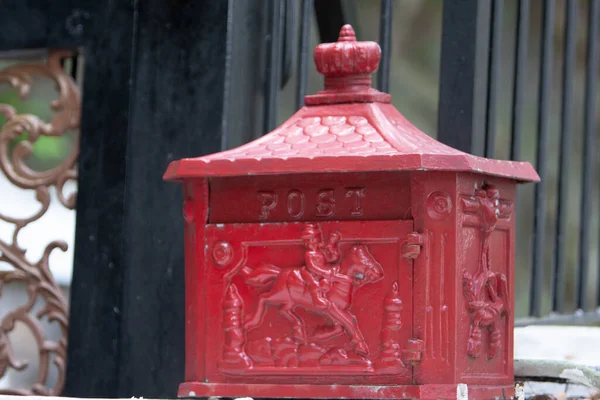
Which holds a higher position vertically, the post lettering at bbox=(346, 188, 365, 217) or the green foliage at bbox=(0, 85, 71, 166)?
the green foliage at bbox=(0, 85, 71, 166)

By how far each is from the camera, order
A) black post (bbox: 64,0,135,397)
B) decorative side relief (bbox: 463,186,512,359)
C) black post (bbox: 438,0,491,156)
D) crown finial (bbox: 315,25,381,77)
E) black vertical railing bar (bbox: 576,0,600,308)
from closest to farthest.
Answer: decorative side relief (bbox: 463,186,512,359) → crown finial (bbox: 315,25,381,77) → black post (bbox: 438,0,491,156) → black post (bbox: 64,0,135,397) → black vertical railing bar (bbox: 576,0,600,308)

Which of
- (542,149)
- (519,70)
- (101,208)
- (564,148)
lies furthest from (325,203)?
(564,148)

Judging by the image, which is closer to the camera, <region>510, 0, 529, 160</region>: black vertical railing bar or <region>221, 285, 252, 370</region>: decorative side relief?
<region>221, 285, 252, 370</region>: decorative side relief

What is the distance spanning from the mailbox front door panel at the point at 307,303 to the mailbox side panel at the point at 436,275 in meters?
0.03

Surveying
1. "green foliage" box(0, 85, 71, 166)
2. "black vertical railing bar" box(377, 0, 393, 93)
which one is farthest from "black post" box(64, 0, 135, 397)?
"black vertical railing bar" box(377, 0, 393, 93)

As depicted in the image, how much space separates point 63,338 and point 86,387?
191 millimetres

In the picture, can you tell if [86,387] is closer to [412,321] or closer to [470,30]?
[412,321]

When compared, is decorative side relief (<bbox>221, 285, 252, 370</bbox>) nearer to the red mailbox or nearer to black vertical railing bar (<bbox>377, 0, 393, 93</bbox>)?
the red mailbox

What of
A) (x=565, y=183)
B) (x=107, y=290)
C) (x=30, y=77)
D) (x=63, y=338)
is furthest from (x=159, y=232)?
(x=565, y=183)

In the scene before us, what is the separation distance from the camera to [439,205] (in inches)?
76.6

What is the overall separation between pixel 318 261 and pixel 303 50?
41.7 inches

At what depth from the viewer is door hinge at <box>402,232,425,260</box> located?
6.35 feet

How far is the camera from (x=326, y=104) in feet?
7.26

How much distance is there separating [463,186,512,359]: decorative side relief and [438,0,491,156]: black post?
49 centimetres
